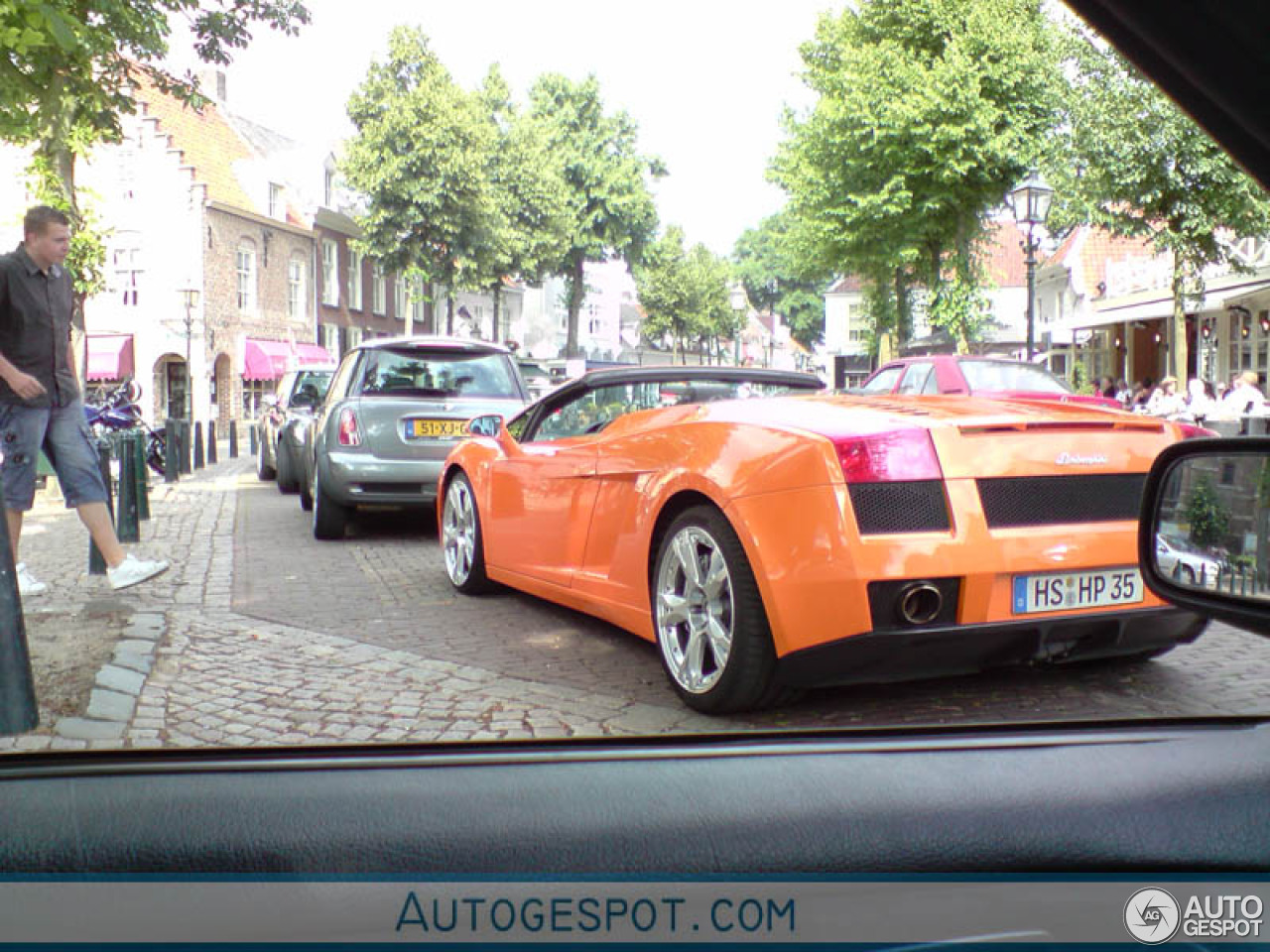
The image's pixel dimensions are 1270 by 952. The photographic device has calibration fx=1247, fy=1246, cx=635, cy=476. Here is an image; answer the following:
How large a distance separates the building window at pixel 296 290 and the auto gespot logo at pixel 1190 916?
147ft

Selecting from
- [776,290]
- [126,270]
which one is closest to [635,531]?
[126,270]

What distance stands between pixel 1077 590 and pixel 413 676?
2.32m

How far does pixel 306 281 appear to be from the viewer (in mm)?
45344

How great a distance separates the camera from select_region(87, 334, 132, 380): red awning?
122 ft

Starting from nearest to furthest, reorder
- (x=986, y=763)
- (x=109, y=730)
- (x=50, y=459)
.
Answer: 1. (x=986, y=763)
2. (x=109, y=730)
3. (x=50, y=459)

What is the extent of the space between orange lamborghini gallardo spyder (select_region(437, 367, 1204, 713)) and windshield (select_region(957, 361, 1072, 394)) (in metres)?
9.19

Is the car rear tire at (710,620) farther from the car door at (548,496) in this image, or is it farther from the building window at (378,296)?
the building window at (378,296)

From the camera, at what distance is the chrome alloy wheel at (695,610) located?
3.94 metres

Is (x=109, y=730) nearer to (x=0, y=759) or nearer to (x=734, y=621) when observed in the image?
(x=734, y=621)

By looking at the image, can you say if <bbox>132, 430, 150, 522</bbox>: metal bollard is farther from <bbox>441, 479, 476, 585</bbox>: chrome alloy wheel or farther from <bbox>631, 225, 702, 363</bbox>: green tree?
<bbox>631, 225, 702, 363</bbox>: green tree

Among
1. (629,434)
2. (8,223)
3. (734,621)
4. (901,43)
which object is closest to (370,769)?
(734,621)

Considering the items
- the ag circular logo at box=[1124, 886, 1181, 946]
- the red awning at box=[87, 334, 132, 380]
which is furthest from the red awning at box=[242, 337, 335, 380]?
the ag circular logo at box=[1124, 886, 1181, 946]

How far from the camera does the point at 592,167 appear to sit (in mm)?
55312

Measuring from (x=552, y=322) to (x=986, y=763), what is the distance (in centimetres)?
7820
